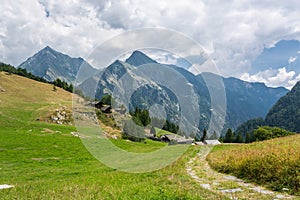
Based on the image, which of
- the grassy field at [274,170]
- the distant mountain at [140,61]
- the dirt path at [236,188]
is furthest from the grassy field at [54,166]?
the distant mountain at [140,61]

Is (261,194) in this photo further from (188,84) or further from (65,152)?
(65,152)

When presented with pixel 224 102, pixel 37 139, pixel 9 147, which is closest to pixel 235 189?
pixel 224 102

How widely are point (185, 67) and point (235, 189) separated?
6.47m

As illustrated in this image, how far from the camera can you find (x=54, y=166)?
95.7 ft

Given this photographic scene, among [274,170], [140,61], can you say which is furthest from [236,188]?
[140,61]

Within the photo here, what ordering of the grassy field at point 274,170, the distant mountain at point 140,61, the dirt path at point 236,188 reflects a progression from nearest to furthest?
the dirt path at point 236,188
the grassy field at point 274,170
the distant mountain at point 140,61

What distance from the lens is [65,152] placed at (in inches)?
1689

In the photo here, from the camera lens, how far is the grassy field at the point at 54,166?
10.1 m

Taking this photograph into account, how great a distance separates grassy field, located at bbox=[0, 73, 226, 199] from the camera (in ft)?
33.1

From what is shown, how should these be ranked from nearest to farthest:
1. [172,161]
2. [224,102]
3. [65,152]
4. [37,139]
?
[224,102]
[172,161]
[65,152]
[37,139]

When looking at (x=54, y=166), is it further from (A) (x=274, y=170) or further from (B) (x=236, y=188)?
(A) (x=274, y=170)

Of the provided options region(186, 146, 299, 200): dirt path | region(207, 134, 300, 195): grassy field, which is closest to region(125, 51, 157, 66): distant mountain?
region(186, 146, 299, 200): dirt path

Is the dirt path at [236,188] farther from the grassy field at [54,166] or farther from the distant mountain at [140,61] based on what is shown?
the distant mountain at [140,61]

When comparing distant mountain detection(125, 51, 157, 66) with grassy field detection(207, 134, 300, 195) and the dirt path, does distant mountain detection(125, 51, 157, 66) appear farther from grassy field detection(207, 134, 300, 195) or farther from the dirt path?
grassy field detection(207, 134, 300, 195)
